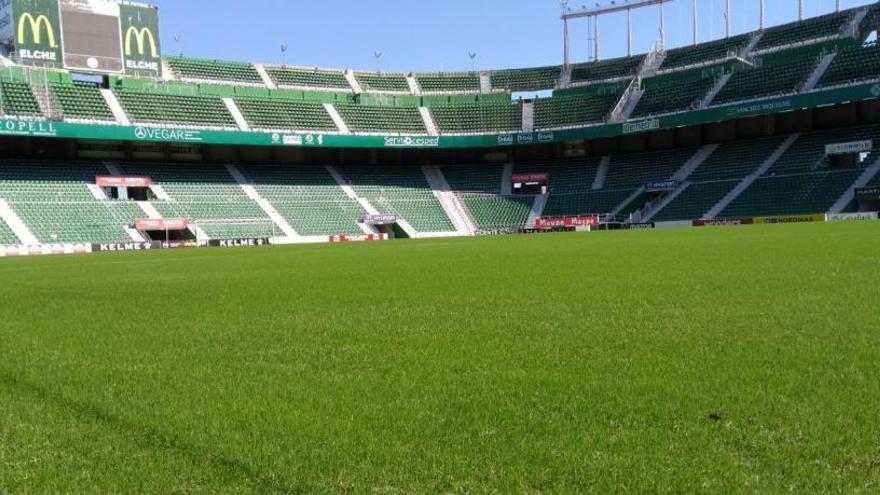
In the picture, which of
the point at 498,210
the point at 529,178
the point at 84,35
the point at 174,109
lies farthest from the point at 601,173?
the point at 84,35

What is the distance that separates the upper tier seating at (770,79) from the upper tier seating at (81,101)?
1821 inches

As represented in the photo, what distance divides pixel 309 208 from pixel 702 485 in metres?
52.6

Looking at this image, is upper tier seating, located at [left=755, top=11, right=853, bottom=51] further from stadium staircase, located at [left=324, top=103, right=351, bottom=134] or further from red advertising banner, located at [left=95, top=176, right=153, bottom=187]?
red advertising banner, located at [left=95, top=176, right=153, bottom=187]

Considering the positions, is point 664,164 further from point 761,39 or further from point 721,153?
point 761,39

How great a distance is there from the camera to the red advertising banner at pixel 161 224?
45406mm

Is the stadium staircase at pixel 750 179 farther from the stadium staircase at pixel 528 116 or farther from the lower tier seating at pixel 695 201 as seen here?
the stadium staircase at pixel 528 116

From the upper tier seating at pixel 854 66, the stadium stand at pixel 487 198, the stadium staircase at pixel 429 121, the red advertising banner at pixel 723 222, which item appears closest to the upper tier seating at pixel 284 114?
the stadium staircase at pixel 429 121

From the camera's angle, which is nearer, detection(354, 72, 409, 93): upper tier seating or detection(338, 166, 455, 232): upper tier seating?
detection(338, 166, 455, 232): upper tier seating

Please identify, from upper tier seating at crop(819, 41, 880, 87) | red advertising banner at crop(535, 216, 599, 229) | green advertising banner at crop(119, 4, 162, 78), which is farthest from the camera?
red advertising banner at crop(535, 216, 599, 229)

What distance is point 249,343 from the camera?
5863mm

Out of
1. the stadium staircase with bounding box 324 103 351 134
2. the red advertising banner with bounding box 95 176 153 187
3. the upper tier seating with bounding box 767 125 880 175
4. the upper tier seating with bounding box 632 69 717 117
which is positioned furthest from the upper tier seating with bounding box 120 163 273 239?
the upper tier seating with bounding box 767 125 880 175

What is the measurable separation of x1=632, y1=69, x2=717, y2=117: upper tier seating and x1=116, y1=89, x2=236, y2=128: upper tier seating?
34569 mm

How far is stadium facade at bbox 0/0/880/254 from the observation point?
1761 inches

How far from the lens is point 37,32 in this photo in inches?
1730
